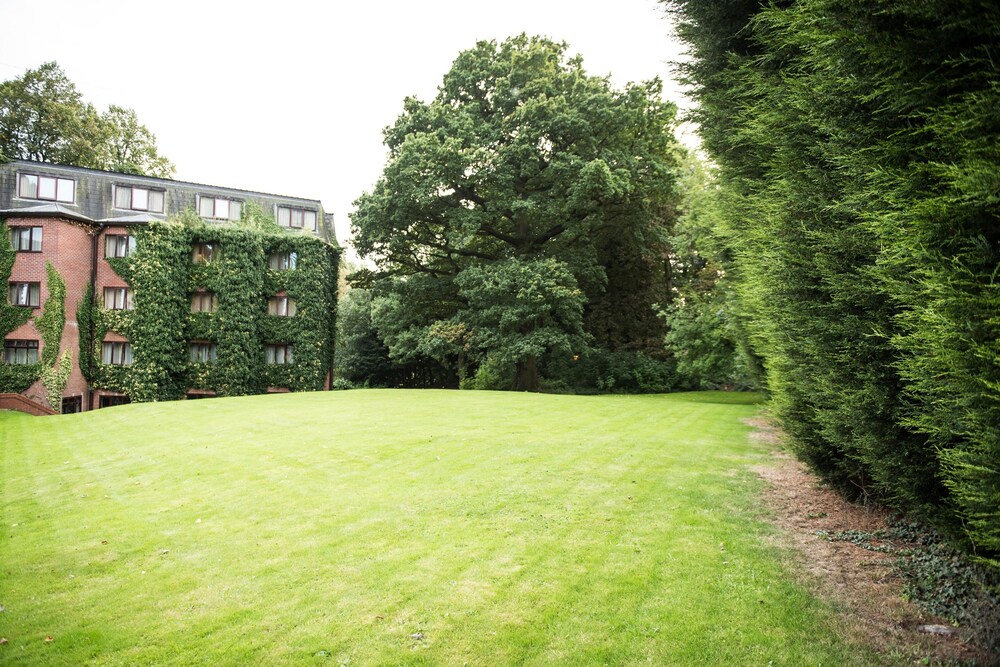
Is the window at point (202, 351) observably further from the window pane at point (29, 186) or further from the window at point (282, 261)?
the window pane at point (29, 186)

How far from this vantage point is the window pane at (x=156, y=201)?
29.3 metres

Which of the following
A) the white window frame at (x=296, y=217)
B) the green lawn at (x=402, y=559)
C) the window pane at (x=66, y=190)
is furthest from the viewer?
the white window frame at (x=296, y=217)

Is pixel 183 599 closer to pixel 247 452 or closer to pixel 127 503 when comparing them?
pixel 127 503

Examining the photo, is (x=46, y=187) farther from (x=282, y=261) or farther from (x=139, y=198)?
(x=282, y=261)

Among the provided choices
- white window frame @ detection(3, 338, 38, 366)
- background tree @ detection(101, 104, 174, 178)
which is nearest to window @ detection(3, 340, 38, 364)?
white window frame @ detection(3, 338, 38, 366)

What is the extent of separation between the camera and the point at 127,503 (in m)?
7.66

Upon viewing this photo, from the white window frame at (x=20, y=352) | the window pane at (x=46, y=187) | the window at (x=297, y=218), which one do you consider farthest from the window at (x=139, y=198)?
the white window frame at (x=20, y=352)

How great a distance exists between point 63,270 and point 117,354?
4.87 metres

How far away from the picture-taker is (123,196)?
94.5ft

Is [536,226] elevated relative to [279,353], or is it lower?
elevated

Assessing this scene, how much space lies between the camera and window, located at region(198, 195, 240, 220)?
30.3m

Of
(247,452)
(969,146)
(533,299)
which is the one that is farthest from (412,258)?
(969,146)

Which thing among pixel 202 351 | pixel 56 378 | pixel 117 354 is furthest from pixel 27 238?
pixel 202 351

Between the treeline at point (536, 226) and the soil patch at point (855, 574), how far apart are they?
596 inches
